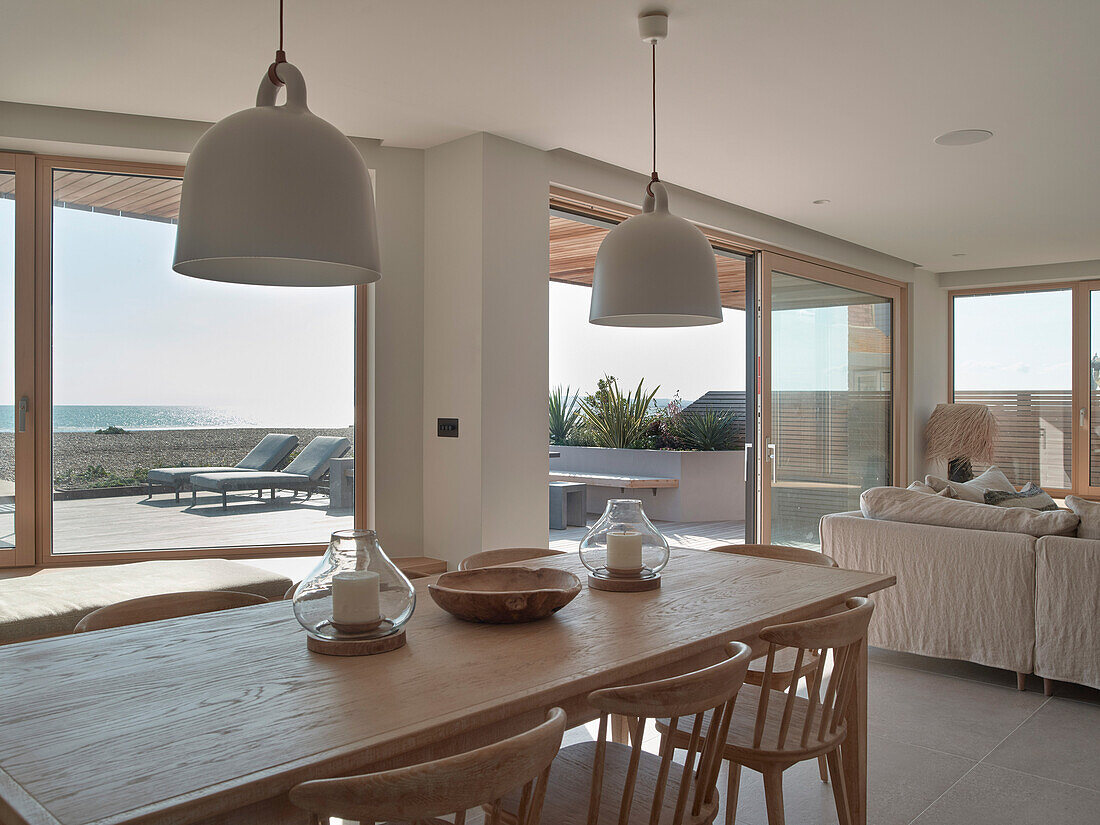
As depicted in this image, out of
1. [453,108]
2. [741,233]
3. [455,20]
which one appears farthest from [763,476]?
[455,20]

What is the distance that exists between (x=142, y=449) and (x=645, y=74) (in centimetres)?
271

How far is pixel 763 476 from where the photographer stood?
5.91 metres

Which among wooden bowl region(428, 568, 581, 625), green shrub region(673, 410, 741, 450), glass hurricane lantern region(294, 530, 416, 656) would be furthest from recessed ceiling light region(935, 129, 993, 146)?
green shrub region(673, 410, 741, 450)

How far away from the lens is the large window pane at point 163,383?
12.5 ft

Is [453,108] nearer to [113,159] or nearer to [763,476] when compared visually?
[113,159]

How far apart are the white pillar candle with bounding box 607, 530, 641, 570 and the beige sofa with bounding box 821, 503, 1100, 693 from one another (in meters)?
2.15

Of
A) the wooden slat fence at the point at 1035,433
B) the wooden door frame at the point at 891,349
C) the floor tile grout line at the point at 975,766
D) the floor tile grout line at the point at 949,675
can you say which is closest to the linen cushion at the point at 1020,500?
the floor tile grout line at the point at 949,675

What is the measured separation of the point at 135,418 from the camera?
3.88 metres

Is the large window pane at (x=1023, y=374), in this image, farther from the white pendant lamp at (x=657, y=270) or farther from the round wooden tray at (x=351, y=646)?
the round wooden tray at (x=351, y=646)

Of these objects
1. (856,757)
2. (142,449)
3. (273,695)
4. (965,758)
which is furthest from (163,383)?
(965,758)

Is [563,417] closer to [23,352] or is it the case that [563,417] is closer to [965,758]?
[23,352]

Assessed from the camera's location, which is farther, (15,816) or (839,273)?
(839,273)

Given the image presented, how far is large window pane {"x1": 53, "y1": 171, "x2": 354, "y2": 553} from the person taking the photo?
3799 millimetres

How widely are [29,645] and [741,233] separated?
4.74 meters
